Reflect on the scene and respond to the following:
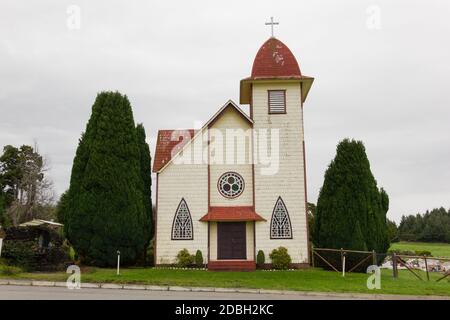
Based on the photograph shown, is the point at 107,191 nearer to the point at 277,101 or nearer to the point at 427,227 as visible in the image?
the point at 277,101

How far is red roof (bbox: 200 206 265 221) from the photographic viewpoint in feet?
72.0

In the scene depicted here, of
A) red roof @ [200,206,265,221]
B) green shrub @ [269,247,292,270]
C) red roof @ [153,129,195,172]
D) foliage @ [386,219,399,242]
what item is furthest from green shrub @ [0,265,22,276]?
foliage @ [386,219,399,242]

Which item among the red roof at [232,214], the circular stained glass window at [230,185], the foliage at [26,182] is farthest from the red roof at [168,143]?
the foliage at [26,182]

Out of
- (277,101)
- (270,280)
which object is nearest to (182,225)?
(270,280)

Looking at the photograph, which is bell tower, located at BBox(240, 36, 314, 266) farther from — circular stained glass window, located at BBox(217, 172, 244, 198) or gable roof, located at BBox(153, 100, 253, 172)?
gable roof, located at BBox(153, 100, 253, 172)

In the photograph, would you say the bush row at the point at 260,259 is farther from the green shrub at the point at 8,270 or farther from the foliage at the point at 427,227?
the foliage at the point at 427,227

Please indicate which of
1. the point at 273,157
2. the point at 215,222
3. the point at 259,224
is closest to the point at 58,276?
the point at 215,222

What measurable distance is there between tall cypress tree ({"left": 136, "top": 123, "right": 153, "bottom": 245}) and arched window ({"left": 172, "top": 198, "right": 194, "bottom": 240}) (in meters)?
1.81

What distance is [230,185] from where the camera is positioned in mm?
23250

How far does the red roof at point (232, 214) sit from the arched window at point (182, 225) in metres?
0.85

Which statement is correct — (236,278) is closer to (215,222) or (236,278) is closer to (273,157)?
(215,222)

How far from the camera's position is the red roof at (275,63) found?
2423 cm

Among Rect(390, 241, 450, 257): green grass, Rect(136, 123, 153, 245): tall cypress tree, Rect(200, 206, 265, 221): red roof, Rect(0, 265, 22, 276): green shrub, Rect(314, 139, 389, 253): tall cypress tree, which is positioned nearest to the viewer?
Rect(0, 265, 22, 276): green shrub

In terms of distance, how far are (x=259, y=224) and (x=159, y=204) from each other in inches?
219
